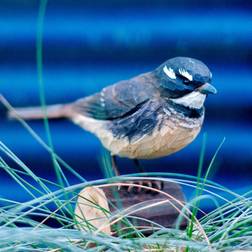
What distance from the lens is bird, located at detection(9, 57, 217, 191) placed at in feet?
7.89

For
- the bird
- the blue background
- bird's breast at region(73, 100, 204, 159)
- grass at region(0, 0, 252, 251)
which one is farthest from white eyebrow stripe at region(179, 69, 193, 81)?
the blue background

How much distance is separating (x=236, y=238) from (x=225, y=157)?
179cm

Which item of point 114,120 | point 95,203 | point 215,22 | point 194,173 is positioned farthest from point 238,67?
point 95,203

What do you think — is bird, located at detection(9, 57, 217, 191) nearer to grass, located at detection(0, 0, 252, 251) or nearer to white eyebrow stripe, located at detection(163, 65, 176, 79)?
white eyebrow stripe, located at detection(163, 65, 176, 79)

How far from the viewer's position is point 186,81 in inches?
94.9

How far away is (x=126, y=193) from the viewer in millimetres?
2436

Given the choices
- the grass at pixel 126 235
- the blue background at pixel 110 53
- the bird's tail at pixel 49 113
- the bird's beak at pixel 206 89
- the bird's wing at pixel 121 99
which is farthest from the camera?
the blue background at pixel 110 53

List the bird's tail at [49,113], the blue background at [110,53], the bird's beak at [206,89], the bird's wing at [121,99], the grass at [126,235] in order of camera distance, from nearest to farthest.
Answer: the grass at [126,235] < the bird's beak at [206,89] < the bird's wing at [121,99] < the bird's tail at [49,113] < the blue background at [110,53]

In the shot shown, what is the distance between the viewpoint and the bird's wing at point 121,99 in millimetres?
2531

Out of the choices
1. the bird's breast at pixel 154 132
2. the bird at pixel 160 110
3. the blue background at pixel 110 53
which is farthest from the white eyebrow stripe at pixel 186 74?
the blue background at pixel 110 53

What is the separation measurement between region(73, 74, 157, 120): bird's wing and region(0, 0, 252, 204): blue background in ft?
3.17

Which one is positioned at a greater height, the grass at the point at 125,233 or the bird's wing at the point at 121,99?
the bird's wing at the point at 121,99

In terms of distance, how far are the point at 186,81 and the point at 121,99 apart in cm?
26

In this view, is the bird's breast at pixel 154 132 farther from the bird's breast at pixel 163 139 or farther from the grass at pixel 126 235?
the grass at pixel 126 235
